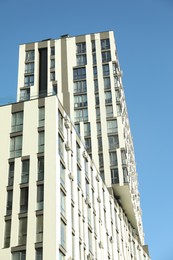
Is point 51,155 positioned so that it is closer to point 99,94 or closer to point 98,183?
point 98,183

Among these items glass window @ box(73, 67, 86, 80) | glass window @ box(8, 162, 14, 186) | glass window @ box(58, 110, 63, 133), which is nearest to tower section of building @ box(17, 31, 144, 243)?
glass window @ box(73, 67, 86, 80)

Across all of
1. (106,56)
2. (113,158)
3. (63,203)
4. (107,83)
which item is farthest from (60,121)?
(106,56)

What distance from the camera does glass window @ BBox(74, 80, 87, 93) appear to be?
276 feet

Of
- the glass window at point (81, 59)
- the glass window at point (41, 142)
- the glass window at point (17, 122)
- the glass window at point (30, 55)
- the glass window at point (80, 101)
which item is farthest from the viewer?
the glass window at point (30, 55)

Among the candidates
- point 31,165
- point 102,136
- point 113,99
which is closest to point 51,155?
point 31,165

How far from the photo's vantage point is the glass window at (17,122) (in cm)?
5141

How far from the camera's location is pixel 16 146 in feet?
164

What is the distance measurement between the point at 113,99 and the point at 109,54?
10.4 meters

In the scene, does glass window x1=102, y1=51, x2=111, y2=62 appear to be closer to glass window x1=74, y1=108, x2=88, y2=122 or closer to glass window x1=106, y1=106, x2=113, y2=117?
glass window x1=106, y1=106, x2=113, y2=117

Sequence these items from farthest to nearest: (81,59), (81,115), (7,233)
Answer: (81,59) < (81,115) < (7,233)

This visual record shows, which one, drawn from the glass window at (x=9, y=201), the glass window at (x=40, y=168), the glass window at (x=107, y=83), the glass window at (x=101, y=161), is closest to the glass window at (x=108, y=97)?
the glass window at (x=107, y=83)

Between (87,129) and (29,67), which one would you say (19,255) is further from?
(29,67)

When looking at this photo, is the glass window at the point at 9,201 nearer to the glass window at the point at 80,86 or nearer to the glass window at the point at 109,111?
the glass window at the point at 109,111

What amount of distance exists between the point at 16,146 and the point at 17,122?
3.31m
